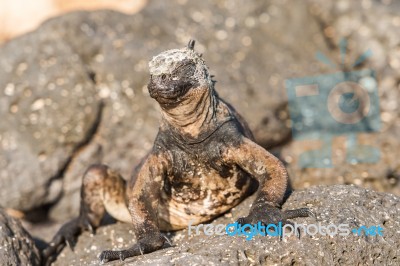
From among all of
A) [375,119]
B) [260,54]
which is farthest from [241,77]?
[375,119]

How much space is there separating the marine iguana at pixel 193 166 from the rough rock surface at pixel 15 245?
3.68ft

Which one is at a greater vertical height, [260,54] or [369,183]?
[260,54]

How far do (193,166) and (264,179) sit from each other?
65cm

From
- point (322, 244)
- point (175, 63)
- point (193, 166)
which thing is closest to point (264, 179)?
point (193, 166)

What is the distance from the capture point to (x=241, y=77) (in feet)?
32.1

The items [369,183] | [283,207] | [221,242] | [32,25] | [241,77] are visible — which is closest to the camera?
[221,242]

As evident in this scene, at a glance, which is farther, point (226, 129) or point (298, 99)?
point (298, 99)

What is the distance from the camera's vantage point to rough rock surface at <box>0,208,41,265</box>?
5.59m

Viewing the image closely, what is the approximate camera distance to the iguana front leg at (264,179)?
4895 mm

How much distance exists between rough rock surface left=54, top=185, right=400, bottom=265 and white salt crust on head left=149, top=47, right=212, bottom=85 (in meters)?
1.27

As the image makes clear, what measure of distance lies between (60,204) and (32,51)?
2.25 metres

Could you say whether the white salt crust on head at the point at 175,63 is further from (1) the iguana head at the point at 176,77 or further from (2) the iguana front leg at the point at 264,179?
(2) the iguana front leg at the point at 264,179

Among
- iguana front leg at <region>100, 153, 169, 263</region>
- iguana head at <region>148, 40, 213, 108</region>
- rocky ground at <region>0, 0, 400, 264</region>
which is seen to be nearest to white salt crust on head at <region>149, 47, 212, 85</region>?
iguana head at <region>148, 40, 213, 108</region>

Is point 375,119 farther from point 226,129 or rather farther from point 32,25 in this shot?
point 32,25
